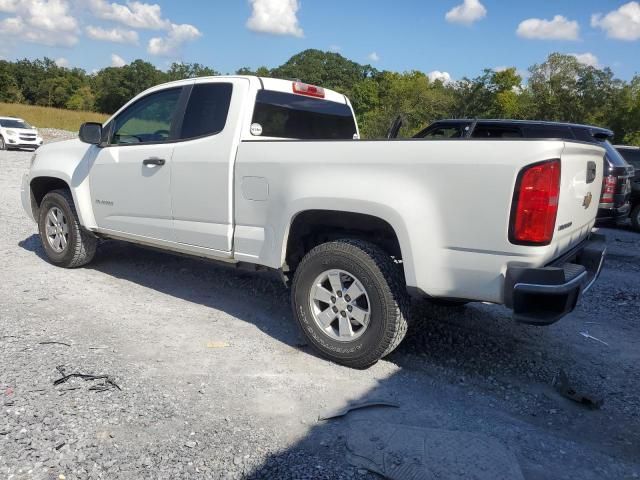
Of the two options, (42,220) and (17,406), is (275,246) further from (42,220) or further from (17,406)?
(42,220)

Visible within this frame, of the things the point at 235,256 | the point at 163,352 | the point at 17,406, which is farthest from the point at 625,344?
the point at 17,406

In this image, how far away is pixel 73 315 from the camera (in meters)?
A: 4.59

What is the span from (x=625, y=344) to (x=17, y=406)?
14.9ft

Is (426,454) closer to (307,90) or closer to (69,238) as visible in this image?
(307,90)

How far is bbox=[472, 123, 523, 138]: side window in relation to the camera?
30.4 ft

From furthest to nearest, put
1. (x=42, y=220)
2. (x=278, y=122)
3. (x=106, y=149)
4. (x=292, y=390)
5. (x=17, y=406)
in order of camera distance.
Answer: (x=42, y=220)
(x=106, y=149)
(x=278, y=122)
(x=292, y=390)
(x=17, y=406)

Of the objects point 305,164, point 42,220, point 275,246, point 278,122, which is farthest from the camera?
point 42,220

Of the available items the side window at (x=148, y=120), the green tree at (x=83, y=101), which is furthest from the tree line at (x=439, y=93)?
the side window at (x=148, y=120)

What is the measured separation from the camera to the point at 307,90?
5.02m

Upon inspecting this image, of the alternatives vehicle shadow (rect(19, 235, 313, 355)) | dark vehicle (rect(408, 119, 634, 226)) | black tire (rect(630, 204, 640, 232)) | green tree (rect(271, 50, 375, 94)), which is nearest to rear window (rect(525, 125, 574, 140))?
dark vehicle (rect(408, 119, 634, 226))

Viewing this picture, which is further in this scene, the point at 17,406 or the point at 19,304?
the point at 19,304

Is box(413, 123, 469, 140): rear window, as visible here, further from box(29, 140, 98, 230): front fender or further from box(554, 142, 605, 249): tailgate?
box(29, 140, 98, 230): front fender

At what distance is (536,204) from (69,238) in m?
4.83

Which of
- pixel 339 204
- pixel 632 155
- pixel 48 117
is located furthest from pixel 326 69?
pixel 339 204
